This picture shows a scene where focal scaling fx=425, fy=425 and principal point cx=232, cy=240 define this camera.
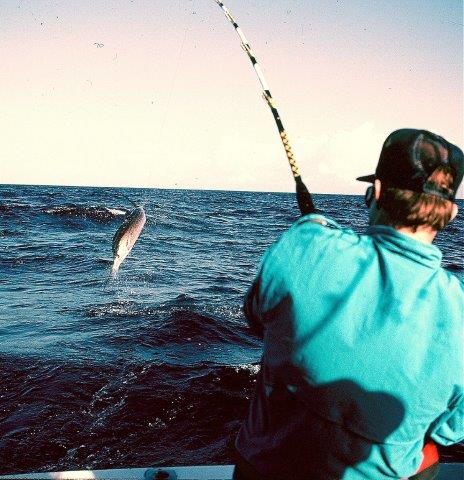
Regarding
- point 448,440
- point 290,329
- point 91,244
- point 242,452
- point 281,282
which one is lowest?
point 91,244

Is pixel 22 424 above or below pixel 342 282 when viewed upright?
below

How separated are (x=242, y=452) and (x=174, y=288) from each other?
30.6 feet

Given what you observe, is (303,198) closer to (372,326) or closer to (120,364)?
(372,326)

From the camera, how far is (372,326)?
1202mm

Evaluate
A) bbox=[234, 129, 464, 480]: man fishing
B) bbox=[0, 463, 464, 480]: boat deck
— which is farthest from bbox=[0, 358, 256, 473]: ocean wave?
bbox=[234, 129, 464, 480]: man fishing

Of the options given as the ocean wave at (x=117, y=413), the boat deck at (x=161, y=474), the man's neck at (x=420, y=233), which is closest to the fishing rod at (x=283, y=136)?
the man's neck at (x=420, y=233)

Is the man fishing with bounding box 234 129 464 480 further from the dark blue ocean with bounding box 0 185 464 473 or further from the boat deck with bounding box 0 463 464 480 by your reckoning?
the dark blue ocean with bounding box 0 185 464 473

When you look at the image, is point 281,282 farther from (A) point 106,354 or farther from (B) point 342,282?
(A) point 106,354

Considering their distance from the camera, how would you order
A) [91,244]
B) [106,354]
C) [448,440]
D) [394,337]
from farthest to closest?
[91,244], [106,354], [448,440], [394,337]

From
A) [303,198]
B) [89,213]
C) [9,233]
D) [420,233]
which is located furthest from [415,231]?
[89,213]

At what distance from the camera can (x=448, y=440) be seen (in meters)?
1.51

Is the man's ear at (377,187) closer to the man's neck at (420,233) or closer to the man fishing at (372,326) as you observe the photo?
the man fishing at (372,326)

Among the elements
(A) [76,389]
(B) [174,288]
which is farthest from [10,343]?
(B) [174,288]

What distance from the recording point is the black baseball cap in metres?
1.32
